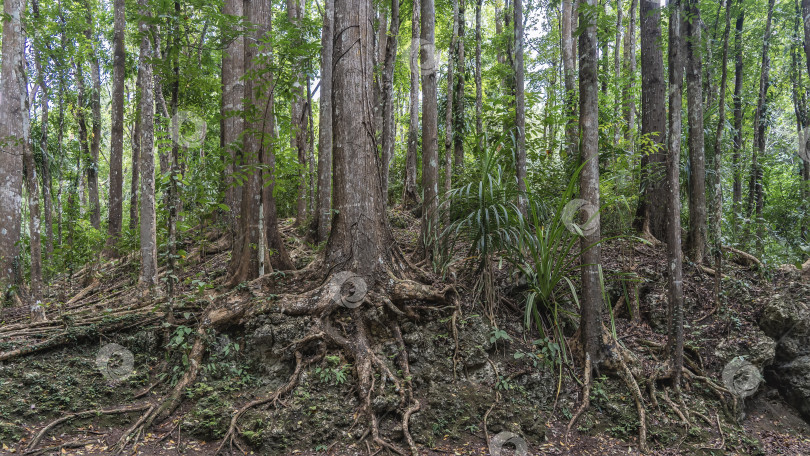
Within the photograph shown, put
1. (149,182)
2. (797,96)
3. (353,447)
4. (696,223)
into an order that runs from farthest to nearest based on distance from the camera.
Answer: (797,96)
(696,223)
(149,182)
(353,447)

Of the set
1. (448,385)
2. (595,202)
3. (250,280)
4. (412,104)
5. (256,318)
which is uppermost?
(412,104)

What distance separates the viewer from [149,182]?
500 cm

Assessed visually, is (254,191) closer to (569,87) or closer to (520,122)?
(520,122)

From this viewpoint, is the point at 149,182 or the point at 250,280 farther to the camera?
the point at 149,182

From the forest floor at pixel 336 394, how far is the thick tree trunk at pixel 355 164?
79 centimetres

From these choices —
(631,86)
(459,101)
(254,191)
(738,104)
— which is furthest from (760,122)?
(254,191)

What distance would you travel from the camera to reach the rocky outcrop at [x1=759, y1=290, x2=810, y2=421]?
4332 millimetres

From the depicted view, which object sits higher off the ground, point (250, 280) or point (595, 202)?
point (595, 202)

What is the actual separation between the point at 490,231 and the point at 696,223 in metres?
3.30

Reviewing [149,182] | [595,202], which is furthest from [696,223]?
[149,182]

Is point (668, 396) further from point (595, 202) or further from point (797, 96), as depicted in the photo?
point (797, 96)

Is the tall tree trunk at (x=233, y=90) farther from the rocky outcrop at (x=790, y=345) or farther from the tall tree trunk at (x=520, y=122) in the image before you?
the rocky outcrop at (x=790, y=345)

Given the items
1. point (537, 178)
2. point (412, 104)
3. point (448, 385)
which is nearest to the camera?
point (448, 385)

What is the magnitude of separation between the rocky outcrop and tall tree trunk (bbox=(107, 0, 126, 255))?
10.2 m
